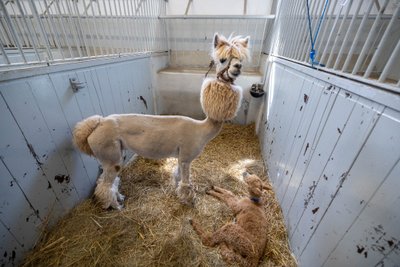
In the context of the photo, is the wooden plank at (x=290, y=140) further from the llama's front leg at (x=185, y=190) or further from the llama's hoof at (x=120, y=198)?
the llama's hoof at (x=120, y=198)

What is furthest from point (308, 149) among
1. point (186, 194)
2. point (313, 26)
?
point (186, 194)

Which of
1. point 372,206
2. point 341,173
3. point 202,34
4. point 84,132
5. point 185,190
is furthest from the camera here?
point 202,34

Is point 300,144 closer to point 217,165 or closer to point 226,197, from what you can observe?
point 226,197

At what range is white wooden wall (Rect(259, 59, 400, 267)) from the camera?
57 cm

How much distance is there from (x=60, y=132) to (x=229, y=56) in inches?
46.6

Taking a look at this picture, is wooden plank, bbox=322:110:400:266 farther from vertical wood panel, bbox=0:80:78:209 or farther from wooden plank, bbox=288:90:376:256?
vertical wood panel, bbox=0:80:78:209

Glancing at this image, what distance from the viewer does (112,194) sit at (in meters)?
1.38

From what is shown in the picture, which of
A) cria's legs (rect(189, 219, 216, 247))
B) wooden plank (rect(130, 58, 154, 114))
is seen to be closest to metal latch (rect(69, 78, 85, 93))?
wooden plank (rect(130, 58, 154, 114))

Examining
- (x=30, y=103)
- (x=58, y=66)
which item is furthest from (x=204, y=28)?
(x=30, y=103)

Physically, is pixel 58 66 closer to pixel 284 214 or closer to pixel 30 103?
pixel 30 103

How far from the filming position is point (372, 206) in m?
0.61

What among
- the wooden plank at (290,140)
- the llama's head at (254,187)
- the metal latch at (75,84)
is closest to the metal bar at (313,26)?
the wooden plank at (290,140)

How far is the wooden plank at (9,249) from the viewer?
89cm

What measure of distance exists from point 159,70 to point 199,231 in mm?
2364
